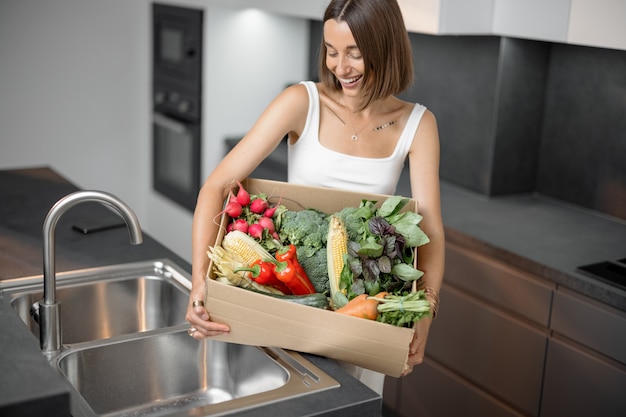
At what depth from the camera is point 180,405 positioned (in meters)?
1.65

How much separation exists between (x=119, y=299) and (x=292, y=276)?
65 centimetres

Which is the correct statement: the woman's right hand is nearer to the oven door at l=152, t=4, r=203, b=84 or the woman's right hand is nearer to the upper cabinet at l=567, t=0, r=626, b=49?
the upper cabinet at l=567, t=0, r=626, b=49

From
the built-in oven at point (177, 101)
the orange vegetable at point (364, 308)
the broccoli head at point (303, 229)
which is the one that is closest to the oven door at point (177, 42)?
the built-in oven at point (177, 101)

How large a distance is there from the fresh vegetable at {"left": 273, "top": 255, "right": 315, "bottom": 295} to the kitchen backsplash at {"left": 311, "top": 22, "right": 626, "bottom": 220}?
67.1 inches

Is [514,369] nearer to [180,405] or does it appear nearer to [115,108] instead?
[180,405]

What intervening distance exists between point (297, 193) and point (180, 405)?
0.52 meters

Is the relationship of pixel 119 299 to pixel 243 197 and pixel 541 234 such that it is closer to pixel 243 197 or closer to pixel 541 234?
pixel 243 197

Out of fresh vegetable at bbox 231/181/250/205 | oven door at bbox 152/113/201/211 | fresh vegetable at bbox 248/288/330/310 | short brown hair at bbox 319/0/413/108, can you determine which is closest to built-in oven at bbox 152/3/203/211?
oven door at bbox 152/113/201/211

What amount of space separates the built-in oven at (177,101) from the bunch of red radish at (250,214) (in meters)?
2.33

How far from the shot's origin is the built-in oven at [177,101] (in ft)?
12.7

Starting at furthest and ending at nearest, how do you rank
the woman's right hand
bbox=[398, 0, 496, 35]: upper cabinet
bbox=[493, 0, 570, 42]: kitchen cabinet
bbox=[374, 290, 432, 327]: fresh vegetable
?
bbox=[398, 0, 496, 35]: upper cabinet < bbox=[493, 0, 570, 42]: kitchen cabinet < the woman's right hand < bbox=[374, 290, 432, 327]: fresh vegetable

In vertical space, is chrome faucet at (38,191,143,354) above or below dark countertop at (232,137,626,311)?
above

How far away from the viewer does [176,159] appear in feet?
13.7

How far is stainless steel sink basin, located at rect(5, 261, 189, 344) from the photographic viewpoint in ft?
6.25
